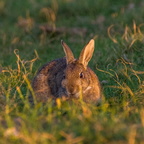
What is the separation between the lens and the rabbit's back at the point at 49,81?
19.1 feet

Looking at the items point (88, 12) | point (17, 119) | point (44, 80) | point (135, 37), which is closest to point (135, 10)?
point (88, 12)

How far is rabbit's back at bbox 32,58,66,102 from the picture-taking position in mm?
5833

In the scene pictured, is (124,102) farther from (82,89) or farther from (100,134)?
(100,134)

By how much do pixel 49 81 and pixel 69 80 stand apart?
2.49 ft

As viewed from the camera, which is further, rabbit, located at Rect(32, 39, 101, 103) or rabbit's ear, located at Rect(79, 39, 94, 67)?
rabbit's ear, located at Rect(79, 39, 94, 67)

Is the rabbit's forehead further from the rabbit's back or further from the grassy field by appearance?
the grassy field

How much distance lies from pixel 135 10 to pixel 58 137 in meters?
6.03

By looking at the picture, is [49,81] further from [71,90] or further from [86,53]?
[71,90]

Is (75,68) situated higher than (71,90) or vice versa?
(75,68)

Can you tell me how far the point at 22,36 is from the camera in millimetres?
9320

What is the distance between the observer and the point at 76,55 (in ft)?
25.4

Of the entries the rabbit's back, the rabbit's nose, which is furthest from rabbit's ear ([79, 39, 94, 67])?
the rabbit's nose

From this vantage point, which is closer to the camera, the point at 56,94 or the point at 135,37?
the point at 56,94

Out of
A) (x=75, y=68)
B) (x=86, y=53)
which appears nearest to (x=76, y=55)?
(x=86, y=53)
